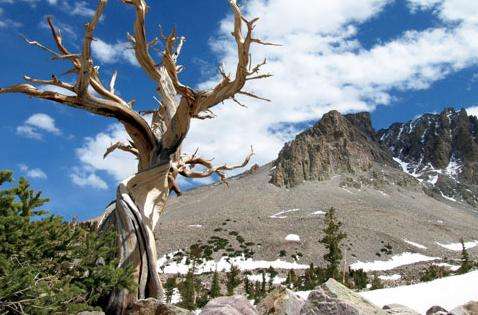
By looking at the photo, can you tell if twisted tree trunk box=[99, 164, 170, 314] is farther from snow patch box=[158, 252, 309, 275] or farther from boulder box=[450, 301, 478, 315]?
snow patch box=[158, 252, 309, 275]

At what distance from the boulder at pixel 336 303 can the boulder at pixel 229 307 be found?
2.65 ft

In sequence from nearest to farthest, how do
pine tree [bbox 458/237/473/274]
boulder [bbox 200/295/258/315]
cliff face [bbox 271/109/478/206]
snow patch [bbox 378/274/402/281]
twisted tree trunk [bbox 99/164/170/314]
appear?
1. boulder [bbox 200/295/258/315]
2. twisted tree trunk [bbox 99/164/170/314]
3. pine tree [bbox 458/237/473/274]
4. snow patch [bbox 378/274/402/281]
5. cliff face [bbox 271/109/478/206]

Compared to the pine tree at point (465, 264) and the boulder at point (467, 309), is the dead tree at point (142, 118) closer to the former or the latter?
the boulder at point (467, 309)

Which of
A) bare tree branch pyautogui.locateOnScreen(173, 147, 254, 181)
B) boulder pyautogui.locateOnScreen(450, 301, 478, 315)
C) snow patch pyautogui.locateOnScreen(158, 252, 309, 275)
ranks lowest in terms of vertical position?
boulder pyautogui.locateOnScreen(450, 301, 478, 315)

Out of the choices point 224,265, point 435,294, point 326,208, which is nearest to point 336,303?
point 435,294

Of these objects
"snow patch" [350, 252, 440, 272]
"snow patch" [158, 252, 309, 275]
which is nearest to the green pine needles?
"snow patch" [158, 252, 309, 275]

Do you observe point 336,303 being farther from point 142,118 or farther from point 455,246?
point 455,246

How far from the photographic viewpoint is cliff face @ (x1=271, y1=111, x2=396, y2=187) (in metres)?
131

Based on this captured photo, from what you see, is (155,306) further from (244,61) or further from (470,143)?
(470,143)

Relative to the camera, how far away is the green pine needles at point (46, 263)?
5129mm

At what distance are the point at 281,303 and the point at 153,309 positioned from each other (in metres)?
1.62

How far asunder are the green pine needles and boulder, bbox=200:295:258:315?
103cm

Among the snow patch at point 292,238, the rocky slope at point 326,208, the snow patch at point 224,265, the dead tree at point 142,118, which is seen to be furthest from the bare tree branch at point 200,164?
the snow patch at point 292,238

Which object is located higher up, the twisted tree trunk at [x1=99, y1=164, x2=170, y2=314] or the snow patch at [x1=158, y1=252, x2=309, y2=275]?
the snow patch at [x1=158, y1=252, x2=309, y2=275]
